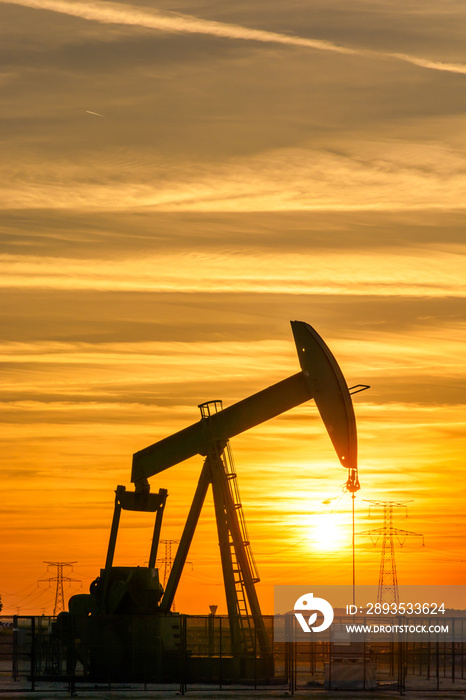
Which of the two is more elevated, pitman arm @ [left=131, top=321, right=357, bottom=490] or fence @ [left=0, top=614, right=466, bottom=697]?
pitman arm @ [left=131, top=321, right=357, bottom=490]

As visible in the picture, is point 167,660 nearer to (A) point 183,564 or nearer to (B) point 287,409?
(A) point 183,564

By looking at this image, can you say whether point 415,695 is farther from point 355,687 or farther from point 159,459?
point 159,459

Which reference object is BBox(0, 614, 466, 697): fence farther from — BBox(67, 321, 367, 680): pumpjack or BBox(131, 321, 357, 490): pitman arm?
BBox(131, 321, 357, 490): pitman arm

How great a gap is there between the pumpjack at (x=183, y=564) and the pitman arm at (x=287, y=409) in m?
0.02

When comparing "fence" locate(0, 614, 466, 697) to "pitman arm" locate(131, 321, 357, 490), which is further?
"fence" locate(0, 614, 466, 697)

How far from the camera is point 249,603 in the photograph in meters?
25.9

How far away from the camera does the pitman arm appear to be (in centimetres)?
2409

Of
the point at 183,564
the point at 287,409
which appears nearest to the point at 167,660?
the point at 183,564

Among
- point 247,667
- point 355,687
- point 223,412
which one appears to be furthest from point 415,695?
point 223,412

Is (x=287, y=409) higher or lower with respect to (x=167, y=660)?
higher

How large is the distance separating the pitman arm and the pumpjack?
0.08 ft

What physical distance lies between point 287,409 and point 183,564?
190 inches

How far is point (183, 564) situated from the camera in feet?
89.1

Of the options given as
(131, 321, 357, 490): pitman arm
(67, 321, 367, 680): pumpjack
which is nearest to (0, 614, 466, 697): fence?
(67, 321, 367, 680): pumpjack
